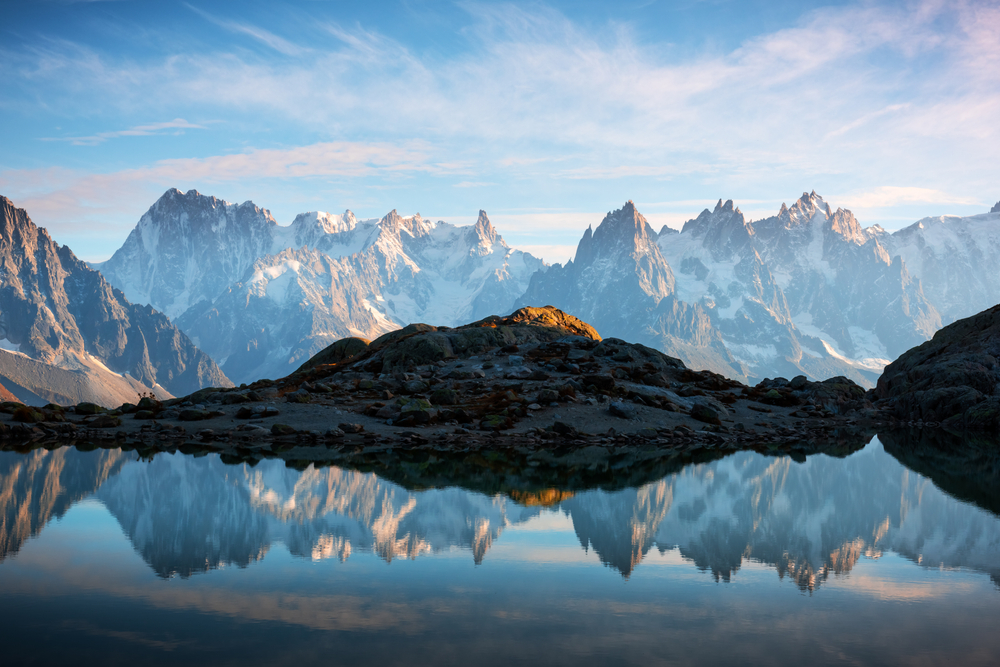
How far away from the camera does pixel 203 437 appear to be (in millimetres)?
47969

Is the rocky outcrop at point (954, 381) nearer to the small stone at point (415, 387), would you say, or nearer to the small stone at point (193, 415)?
the small stone at point (415, 387)

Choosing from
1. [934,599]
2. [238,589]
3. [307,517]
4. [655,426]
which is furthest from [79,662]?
A: [655,426]

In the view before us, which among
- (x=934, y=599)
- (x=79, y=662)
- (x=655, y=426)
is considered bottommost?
(x=79, y=662)

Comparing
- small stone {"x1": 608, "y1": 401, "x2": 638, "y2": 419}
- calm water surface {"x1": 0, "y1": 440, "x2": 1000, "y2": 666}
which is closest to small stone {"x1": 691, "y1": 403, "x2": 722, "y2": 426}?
small stone {"x1": 608, "y1": 401, "x2": 638, "y2": 419}

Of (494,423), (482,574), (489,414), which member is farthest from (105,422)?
(482,574)

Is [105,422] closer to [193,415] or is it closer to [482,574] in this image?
[193,415]

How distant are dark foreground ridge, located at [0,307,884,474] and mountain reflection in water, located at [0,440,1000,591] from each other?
18.3ft

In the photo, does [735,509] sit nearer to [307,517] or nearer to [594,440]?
[307,517]

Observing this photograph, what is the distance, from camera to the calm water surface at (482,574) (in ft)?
47.0

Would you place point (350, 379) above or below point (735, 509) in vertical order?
above

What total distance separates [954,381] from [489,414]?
4861 centimetres

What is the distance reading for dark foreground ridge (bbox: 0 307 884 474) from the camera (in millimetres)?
44594

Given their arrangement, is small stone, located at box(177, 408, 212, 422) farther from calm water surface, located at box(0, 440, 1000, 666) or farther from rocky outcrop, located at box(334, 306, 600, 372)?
rocky outcrop, located at box(334, 306, 600, 372)

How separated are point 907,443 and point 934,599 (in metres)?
42.3
